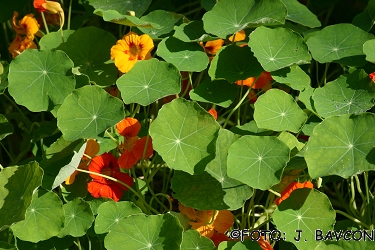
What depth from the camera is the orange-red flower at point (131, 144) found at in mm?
1579

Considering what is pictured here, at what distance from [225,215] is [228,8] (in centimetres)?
66

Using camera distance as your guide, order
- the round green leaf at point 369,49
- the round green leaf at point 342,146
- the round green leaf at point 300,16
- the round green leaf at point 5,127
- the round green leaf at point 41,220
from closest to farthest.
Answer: the round green leaf at point 342,146 → the round green leaf at point 41,220 → the round green leaf at point 369,49 → the round green leaf at point 5,127 → the round green leaf at point 300,16

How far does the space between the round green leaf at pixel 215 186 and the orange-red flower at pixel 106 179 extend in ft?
0.62

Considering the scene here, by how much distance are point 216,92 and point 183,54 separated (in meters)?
0.16

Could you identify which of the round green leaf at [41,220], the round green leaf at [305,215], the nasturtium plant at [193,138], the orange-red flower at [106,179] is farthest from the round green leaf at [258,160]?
the round green leaf at [41,220]

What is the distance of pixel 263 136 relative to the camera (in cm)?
147

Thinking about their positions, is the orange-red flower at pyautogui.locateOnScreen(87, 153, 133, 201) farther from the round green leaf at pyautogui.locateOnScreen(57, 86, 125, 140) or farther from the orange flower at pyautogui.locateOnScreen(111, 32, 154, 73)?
the orange flower at pyautogui.locateOnScreen(111, 32, 154, 73)

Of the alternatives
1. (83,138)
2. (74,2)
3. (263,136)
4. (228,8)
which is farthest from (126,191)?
(74,2)

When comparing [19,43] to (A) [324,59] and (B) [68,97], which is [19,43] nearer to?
(B) [68,97]

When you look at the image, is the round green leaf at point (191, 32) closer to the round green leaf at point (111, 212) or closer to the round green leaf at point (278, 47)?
the round green leaf at point (278, 47)

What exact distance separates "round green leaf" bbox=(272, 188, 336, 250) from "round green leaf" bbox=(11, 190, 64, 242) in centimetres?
59

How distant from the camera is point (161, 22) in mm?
1868

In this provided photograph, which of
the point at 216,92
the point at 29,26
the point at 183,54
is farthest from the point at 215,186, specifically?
the point at 29,26

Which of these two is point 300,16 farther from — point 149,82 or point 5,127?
point 5,127
